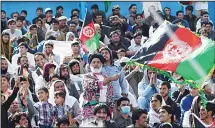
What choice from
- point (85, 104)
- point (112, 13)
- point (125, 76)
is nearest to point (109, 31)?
point (112, 13)

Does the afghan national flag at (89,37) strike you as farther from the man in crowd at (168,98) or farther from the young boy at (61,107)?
the young boy at (61,107)

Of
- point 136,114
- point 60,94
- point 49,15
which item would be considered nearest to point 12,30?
point 49,15

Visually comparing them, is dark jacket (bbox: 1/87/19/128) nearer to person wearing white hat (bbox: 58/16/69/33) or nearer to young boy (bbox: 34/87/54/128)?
young boy (bbox: 34/87/54/128)

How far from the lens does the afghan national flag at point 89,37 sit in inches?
769

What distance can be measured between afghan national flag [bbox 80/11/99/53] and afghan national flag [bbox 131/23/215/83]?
8.34ft

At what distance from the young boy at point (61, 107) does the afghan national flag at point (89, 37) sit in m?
3.27

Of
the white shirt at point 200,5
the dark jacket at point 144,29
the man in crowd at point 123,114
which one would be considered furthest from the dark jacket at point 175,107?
the white shirt at point 200,5

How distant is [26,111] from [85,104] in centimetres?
90

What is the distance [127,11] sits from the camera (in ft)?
77.4

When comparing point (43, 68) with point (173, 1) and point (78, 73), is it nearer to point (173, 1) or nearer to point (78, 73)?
point (78, 73)

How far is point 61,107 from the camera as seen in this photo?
1622 centimetres

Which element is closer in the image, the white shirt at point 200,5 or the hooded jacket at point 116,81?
the hooded jacket at point 116,81

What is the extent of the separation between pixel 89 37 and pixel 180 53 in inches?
136

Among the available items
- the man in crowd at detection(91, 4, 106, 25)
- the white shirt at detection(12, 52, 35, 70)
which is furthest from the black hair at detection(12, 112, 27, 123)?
the man in crowd at detection(91, 4, 106, 25)
